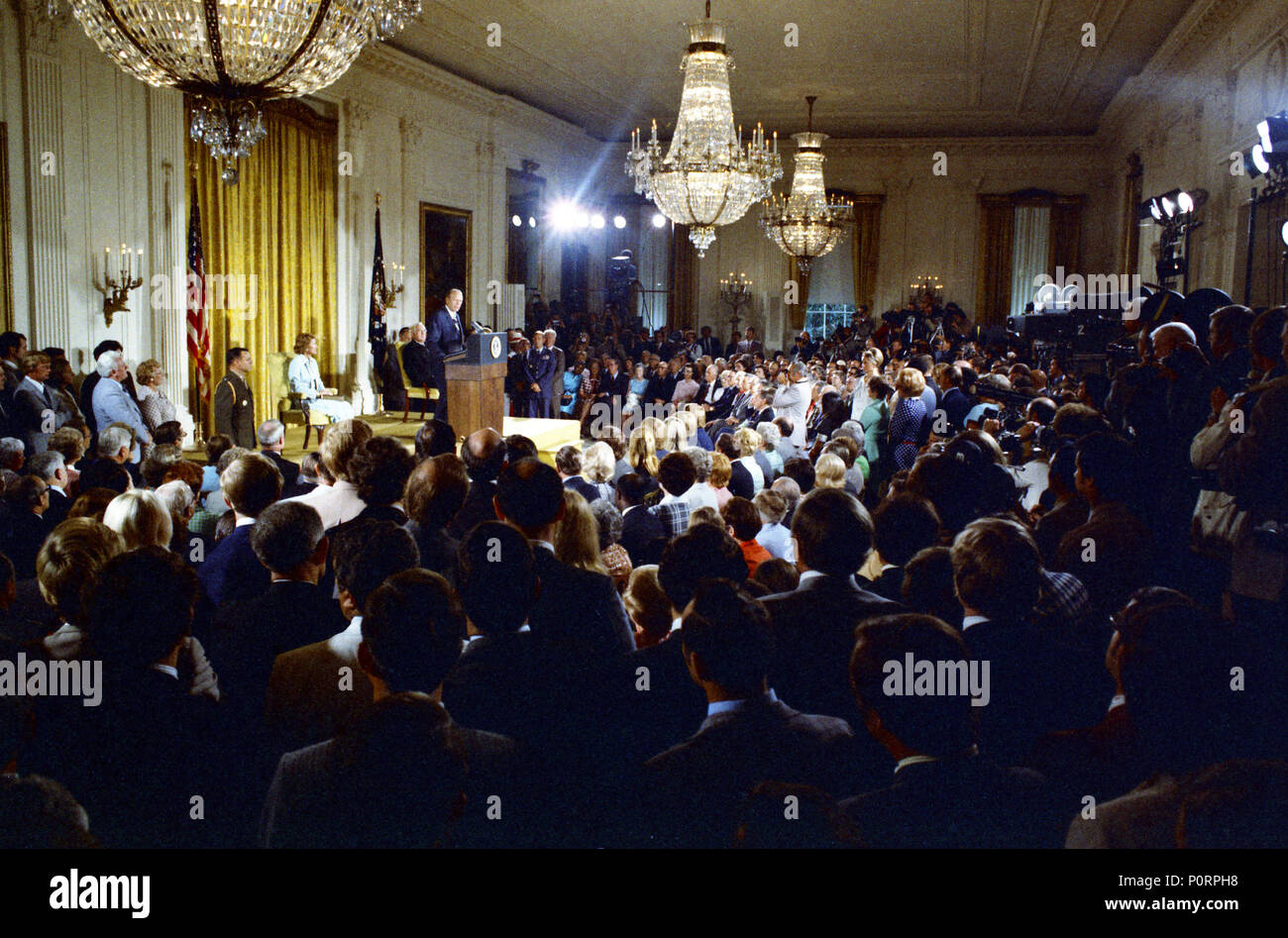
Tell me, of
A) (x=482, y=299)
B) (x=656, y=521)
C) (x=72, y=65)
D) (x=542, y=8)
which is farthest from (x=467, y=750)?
(x=482, y=299)

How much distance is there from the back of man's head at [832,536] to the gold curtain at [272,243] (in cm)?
780

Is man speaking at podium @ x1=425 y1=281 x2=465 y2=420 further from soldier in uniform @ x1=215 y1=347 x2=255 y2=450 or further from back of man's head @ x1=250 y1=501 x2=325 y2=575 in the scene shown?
back of man's head @ x1=250 y1=501 x2=325 y2=575

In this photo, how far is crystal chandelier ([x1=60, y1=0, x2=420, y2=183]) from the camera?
3.18 metres

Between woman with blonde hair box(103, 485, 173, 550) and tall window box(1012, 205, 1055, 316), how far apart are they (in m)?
16.9

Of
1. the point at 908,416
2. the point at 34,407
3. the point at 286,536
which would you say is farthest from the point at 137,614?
the point at 908,416

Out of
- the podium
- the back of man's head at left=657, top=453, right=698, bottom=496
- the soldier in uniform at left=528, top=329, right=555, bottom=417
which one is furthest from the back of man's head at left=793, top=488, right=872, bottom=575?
the soldier in uniform at left=528, top=329, right=555, bottom=417

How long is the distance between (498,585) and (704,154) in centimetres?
530

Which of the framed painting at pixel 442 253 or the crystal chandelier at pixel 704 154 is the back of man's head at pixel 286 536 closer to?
the crystal chandelier at pixel 704 154

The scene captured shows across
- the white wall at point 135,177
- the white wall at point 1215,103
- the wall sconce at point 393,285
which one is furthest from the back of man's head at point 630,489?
the wall sconce at point 393,285

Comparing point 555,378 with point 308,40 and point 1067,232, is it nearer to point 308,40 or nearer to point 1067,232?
point 308,40

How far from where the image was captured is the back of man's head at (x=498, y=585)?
2445 millimetres

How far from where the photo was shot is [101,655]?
2172 millimetres
